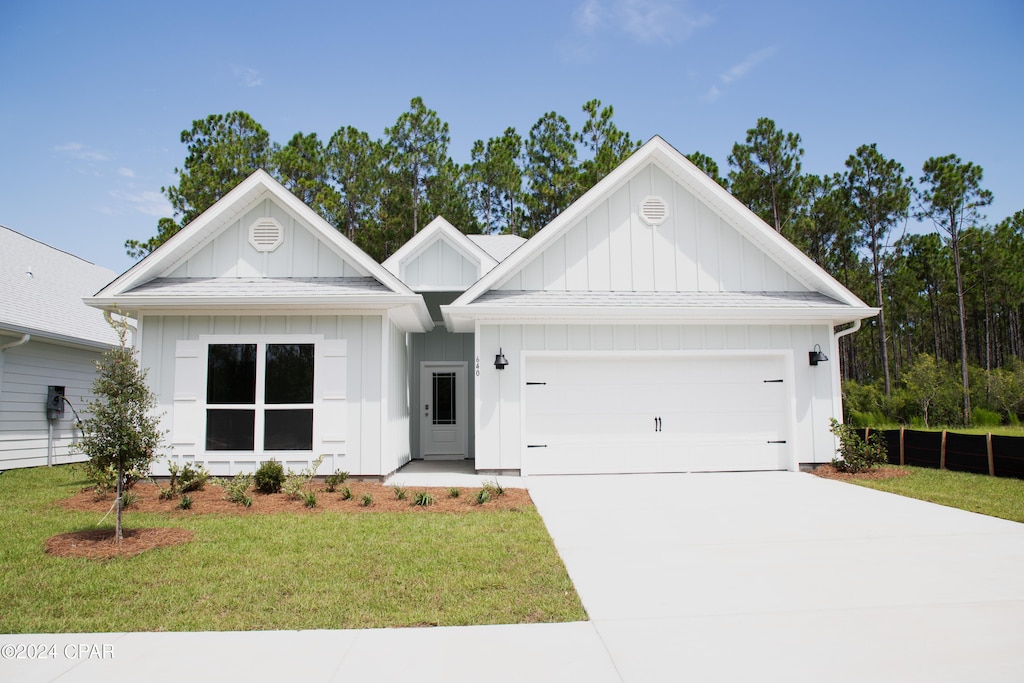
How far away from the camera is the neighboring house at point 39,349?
12250 millimetres

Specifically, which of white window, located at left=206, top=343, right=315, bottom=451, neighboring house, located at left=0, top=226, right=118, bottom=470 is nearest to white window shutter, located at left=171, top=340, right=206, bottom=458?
white window, located at left=206, top=343, right=315, bottom=451

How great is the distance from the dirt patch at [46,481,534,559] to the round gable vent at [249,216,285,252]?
4231 millimetres

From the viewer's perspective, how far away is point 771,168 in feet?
88.8

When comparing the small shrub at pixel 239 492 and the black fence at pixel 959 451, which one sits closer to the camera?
the small shrub at pixel 239 492

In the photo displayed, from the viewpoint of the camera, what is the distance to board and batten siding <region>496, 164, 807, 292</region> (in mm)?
11250

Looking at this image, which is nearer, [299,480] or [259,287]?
[299,480]

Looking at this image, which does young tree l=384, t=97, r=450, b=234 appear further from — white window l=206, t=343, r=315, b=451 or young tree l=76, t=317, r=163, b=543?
young tree l=76, t=317, r=163, b=543

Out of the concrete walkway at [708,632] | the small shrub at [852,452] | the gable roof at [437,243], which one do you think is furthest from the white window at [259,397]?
the small shrub at [852,452]

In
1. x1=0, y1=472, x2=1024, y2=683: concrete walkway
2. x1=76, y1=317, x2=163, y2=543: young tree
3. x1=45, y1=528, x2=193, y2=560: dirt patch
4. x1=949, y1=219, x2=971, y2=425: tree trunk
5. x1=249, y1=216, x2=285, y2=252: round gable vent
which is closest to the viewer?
x1=0, y1=472, x2=1024, y2=683: concrete walkway

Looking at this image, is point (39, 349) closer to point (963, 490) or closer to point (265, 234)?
point (265, 234)

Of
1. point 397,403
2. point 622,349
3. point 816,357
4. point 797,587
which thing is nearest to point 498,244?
point 397,403

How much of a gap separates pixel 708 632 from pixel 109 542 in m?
5.75

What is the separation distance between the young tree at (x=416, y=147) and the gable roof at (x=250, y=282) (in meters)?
→ 15.7

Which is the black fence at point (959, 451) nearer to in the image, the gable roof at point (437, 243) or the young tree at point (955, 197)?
the gable roof at point (437, 243)
